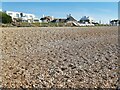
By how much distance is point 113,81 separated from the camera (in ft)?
20.8

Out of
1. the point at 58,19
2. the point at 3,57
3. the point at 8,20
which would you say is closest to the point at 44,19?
the point at 58,19

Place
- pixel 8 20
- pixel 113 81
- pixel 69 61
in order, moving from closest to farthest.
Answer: pixel 113 81, pixel 69 61, pixel 8 20

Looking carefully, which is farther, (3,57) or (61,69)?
(3,57)

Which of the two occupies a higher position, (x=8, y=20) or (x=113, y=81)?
(x=8, y=20)

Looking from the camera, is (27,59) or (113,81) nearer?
(113,81)

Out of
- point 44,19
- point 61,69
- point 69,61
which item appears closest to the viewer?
point 61,69

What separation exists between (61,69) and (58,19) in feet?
239

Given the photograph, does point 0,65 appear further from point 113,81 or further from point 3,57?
point 113,81

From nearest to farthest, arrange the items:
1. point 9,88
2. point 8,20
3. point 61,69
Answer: point 9,88 → point 61,69 → point 8,20

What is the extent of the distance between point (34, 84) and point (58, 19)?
7418 cm

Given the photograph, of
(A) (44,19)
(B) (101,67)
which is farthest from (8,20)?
(B) (101,67)

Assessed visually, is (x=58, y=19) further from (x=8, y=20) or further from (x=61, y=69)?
(x=61, y=69)

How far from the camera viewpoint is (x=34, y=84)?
5871mm

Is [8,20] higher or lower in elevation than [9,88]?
higher
